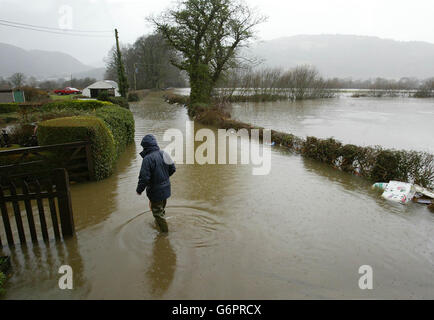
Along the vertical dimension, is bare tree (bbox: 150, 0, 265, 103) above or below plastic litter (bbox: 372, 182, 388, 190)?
above

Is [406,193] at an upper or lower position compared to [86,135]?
lower

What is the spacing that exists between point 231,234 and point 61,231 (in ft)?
11.1

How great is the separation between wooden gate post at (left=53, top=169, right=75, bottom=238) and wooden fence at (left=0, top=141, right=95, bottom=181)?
3.04 meters

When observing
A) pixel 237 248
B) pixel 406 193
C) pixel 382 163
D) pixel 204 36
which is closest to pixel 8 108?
pixel 204 36

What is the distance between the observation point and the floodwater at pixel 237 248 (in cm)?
389

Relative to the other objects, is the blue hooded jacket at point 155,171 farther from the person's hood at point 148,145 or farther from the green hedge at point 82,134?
the green hedge at point 82,134

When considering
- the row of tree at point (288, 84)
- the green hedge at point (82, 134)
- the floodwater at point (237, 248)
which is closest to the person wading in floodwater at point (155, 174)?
the floodwater at point (237, 248)

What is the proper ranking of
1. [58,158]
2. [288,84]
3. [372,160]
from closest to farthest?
[58,158] → [372,160] → [288,84]

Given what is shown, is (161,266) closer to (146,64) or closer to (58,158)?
(58,158)

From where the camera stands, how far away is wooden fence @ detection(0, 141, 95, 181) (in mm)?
7043

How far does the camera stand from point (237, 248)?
16.1 ft

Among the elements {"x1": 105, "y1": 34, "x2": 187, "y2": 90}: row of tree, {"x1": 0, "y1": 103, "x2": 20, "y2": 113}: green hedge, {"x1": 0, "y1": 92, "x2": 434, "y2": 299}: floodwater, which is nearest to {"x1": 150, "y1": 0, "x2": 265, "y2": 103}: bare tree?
{"x1": 0, "y1": 103, "x2": 20, "y2": 113}: green hedge

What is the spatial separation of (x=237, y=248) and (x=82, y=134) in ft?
18.9

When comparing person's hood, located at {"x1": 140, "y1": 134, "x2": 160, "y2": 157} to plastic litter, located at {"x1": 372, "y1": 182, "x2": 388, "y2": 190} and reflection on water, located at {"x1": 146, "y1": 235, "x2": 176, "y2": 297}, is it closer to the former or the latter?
reflection on water, located at {"x1": 146, "y1": 235, "x2": 176, "y2": 297}
